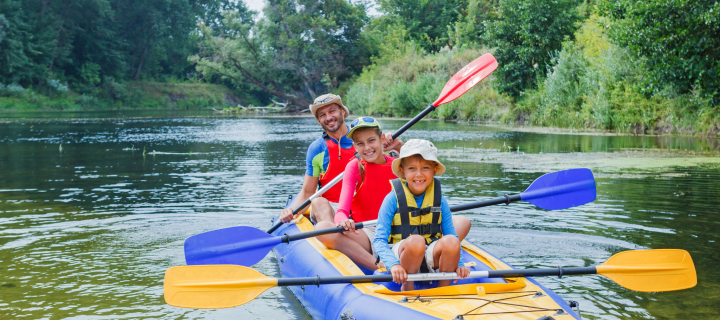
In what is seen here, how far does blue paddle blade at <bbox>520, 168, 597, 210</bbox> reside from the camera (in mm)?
3844

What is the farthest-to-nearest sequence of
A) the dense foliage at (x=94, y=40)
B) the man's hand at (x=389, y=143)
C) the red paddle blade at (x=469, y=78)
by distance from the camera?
the dense foliage at (x=94, y=40) → the red paddle blade at (x=469, y=78) → the man's hand at (x=389, y=143)

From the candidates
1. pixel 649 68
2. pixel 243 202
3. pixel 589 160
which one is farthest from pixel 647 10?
pixel 243 202

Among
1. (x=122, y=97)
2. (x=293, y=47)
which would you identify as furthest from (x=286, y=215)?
(x=122, y=97)

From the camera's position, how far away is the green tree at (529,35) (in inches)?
669

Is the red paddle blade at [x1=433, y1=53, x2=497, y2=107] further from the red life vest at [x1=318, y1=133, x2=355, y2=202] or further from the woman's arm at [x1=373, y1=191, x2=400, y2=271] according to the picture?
the woman's arm at [x1=373, y1=191, x2=400, y2=271]

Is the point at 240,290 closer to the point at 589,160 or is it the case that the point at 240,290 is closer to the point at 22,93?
the point at 589,160

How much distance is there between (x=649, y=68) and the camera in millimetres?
11164

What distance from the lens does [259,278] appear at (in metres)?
2.99

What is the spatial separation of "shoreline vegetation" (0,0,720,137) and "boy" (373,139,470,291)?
315 inches

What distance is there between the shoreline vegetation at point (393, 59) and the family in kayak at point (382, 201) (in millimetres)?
7457

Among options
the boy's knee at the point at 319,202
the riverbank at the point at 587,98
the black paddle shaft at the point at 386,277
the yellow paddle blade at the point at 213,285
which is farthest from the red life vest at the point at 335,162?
the riverbank at the point at 587,98

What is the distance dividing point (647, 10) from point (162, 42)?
38.0 m

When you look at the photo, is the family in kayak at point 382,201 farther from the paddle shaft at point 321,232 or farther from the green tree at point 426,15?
the green tree at point 426,15

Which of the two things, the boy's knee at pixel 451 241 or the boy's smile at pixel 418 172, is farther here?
the boy's smile at pixel 418 172
